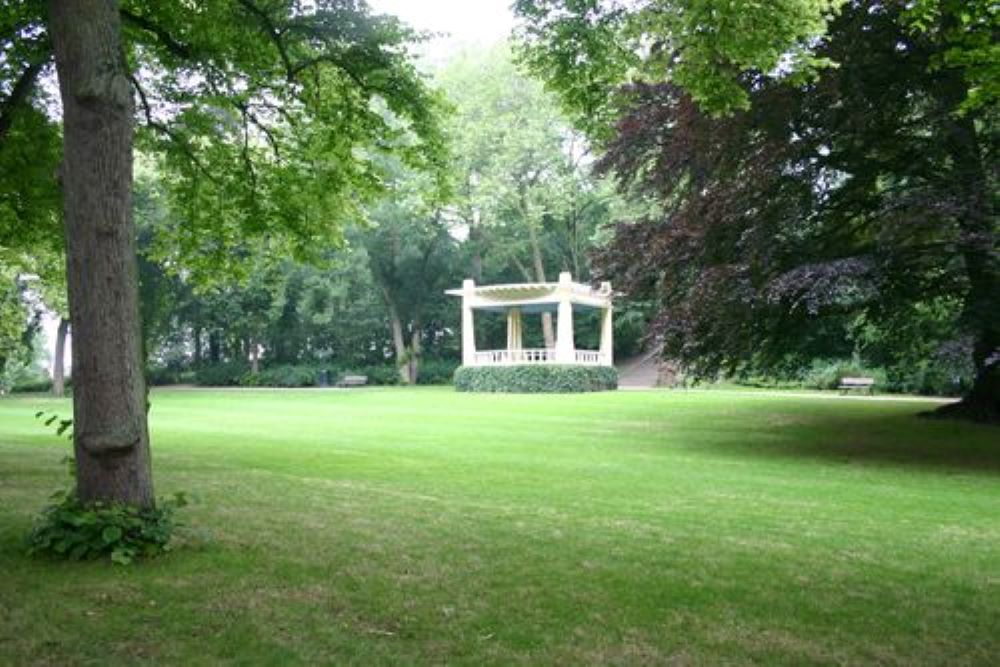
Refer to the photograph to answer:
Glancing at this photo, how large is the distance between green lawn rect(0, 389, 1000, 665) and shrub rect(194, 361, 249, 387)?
35.0 metres

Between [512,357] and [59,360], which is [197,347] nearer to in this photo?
[59,360]

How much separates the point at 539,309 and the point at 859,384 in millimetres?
14617

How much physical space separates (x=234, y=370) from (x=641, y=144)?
3663cm

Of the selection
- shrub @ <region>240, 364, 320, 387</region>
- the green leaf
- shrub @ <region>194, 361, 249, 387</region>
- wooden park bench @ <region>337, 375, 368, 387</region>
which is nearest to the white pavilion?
wooden park bench @ <region>337, 375, 368, 387</region>

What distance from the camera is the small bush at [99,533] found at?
5977 mm

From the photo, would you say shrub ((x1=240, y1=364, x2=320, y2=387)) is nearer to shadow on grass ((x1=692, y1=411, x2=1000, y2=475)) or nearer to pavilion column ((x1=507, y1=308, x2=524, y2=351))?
pavilion column ((x1=507, y1=308, x2=524, y2=351))

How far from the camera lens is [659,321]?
49.0 feet

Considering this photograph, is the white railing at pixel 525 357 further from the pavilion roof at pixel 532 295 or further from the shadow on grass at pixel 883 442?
the shadow on grass at pixel 883 442

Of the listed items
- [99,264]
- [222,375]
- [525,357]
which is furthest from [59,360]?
[99,264]

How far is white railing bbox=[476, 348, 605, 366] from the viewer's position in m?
35.7

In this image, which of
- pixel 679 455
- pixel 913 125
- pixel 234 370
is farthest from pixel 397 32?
pixel 234 370

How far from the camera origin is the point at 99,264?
20.3 ft

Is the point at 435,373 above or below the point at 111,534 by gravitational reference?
A: above

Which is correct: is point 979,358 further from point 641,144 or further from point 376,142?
point 376,142
